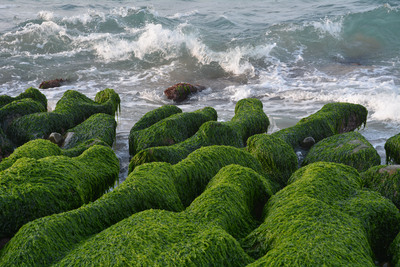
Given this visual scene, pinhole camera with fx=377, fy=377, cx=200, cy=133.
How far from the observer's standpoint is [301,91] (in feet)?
36.1

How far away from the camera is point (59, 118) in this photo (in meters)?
6.63

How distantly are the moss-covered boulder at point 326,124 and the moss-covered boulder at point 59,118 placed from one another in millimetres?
3442

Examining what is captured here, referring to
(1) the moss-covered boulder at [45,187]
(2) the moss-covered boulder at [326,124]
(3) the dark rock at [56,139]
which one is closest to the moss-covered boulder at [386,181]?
(2) the moss-covered boulder at [326,124]

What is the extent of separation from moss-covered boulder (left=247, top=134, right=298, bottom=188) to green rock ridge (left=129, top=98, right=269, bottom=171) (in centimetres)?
73

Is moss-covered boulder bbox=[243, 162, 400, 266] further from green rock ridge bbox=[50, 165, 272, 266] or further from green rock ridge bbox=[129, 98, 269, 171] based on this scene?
green rock ridge bbox=[129, 98, 269, 171]

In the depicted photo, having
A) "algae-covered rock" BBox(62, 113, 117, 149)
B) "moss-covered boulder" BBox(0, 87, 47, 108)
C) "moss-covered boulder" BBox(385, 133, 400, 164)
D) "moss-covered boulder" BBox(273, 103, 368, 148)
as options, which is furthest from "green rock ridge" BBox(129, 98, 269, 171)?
"moss-covered boulder" BBox(0, 87, 47, 108)

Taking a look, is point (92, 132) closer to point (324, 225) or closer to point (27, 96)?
point (27, 96)

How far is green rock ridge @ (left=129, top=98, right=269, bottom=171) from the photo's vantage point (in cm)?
495

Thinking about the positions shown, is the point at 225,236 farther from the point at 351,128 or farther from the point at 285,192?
the point at 351,128

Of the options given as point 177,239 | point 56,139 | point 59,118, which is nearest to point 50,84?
point 59,118

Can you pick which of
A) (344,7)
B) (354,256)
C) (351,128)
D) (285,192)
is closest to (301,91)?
(351,128)

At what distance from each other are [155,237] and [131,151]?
3.49m

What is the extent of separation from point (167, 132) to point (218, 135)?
32.0 inches

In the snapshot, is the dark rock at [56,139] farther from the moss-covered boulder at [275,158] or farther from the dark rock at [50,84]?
the dark rock at [50,84]
